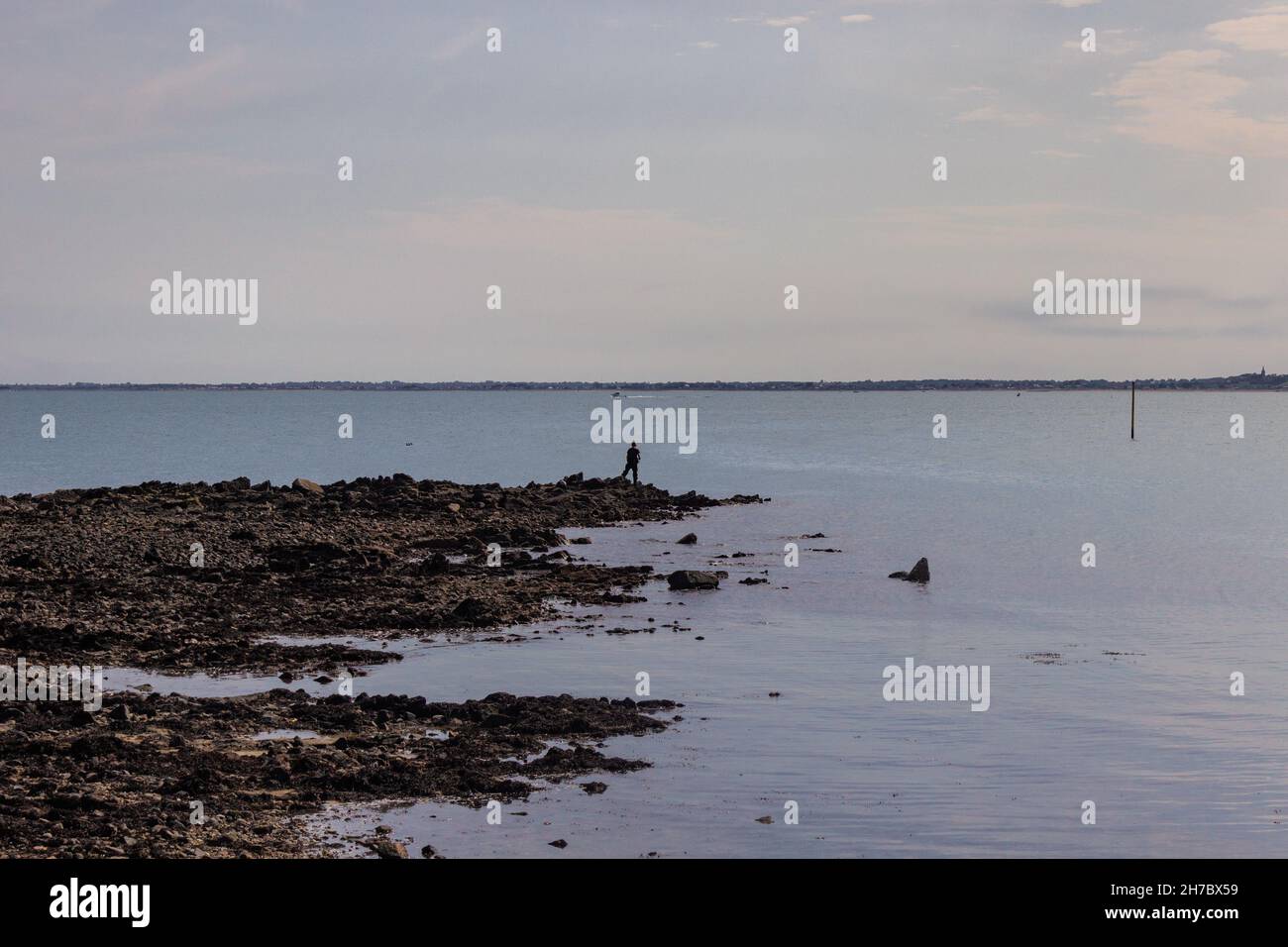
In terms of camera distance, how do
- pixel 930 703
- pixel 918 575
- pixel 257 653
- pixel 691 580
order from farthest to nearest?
pixel 918 575 → pixel 691 580 → pixel 257 653 → pixel 930 703

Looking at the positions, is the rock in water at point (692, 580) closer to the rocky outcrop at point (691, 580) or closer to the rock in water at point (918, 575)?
the rocky outcrop at point (691, 580)

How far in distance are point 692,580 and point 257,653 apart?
12.7 m

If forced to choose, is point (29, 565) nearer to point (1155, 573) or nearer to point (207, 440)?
point (1155, 573)

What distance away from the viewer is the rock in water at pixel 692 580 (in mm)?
32312

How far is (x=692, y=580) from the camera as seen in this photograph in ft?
106

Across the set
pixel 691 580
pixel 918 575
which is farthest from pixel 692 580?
pixel 918 575

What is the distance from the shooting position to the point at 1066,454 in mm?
113125

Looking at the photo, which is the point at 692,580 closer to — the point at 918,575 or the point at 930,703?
the point at 918,575

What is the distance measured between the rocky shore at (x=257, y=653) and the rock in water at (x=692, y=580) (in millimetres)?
1207

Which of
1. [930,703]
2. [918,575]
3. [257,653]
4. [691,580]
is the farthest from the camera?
[918,575]

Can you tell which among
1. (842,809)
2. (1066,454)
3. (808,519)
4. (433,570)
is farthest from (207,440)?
(842,809)

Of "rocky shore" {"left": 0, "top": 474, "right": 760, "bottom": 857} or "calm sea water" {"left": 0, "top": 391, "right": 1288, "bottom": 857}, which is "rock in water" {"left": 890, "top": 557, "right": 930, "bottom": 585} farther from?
"rocky shore" {"left": 0, "top": 474, "right": 760, "bottom": 857}

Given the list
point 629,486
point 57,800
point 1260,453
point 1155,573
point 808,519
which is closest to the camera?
point 57,800
